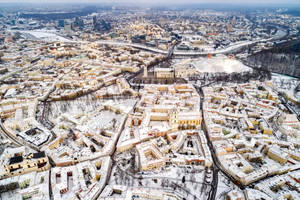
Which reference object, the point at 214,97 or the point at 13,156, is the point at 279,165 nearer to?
the point at 214,97

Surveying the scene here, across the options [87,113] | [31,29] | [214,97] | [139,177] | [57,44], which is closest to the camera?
[139,177]

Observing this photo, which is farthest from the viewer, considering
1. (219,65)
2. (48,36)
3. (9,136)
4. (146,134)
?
(48,36)

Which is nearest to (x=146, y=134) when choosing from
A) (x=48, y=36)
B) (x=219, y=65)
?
(x=219, y=65)

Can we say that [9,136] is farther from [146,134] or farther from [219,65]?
[219,65]

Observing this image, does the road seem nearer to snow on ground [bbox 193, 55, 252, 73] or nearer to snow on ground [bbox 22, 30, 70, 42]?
snow on ground [bbox 193, 55, 252, 73]

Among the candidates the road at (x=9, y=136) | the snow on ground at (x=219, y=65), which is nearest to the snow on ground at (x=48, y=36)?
the snow on ground at (x=219, y=65)

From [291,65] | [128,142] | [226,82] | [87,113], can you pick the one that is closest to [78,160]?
[128,142]

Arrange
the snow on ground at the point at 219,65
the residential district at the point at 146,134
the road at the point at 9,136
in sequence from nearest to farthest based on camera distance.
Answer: the residential district at the point at 146,134 < the road at the point at 9,136 < the snow on ground at the point at 219,65

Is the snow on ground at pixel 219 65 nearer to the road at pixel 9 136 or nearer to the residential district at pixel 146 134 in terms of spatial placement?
the residential district at pixel 146 134
